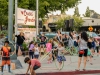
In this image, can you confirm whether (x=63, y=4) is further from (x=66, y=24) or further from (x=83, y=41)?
(x=83, y=41)

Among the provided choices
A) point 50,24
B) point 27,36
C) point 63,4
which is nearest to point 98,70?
point 27,36

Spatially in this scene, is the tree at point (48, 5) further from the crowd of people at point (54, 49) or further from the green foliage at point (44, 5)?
the crowd of people at point (54, 49)

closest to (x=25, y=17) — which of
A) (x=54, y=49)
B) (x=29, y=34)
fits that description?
(x=29, y=34)

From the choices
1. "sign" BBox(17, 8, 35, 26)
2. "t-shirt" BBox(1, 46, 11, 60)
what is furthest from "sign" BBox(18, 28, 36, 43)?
"t-shirt" BBox(1, 46, 11, 60)

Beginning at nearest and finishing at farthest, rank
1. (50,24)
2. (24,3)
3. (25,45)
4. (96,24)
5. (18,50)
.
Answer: (18,50), (25,45), (24,3), (96,24), (50,24)

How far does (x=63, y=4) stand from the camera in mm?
42188

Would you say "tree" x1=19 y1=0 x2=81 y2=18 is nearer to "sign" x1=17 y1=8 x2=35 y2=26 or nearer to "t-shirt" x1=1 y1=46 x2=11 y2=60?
"sign" x1=17 y1=8 x2=35 y2=26

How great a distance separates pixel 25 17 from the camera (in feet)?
69.7

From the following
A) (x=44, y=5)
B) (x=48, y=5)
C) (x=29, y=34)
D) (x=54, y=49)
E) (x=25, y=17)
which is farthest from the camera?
(x=48, y=5)

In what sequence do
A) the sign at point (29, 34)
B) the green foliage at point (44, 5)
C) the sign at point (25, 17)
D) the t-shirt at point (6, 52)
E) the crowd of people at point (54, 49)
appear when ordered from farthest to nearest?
the green foliage at point (44, 5) → the sign at point (29, 34) → the sign at point (25, 17) → the t-shirt at point (6, 52) → the crowd of people at point (54, 49)

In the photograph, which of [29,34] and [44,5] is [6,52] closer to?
[29,34]

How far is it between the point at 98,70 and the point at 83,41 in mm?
1660

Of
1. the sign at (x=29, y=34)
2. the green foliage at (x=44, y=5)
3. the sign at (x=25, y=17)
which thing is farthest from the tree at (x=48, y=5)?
the sign at (x=25, y=17)

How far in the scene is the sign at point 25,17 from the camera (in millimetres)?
20464
